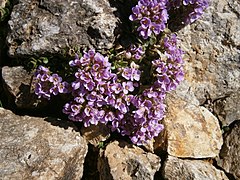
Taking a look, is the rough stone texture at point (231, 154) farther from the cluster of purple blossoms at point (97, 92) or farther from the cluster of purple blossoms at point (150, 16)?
the cluster of purple blossoms at point (150, 16)

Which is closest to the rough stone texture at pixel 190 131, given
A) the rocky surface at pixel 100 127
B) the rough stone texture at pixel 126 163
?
the rocky surface at pixel 100 127

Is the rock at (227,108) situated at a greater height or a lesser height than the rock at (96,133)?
greater

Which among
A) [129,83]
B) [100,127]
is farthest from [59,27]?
[100,127]

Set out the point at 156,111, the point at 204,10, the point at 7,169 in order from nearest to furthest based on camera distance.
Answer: the point at 7,169
the point at 156,111
the point at 204,10

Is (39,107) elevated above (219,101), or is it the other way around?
(219,101)

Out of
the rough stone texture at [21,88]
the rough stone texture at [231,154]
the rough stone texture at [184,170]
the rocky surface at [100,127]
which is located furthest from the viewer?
the rough stone texture at [231,154]

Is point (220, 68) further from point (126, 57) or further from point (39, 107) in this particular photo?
point (39, 107)

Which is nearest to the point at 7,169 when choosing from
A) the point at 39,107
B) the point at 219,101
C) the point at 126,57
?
the point at 39,107
